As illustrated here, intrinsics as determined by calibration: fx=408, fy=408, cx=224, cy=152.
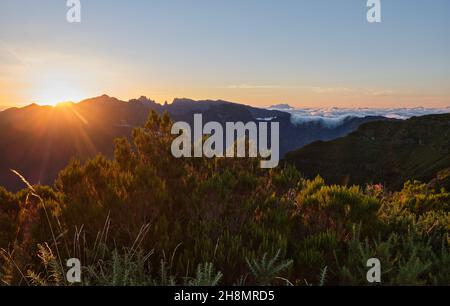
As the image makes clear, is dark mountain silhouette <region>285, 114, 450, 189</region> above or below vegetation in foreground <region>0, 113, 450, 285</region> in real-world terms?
below

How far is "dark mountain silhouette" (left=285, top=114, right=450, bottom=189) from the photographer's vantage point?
142750 millimetres

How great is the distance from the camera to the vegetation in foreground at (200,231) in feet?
15.8

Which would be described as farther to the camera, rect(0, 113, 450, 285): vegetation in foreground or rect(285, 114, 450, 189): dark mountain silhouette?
rect(285, 114, 450, 189): dark mountain silhouette

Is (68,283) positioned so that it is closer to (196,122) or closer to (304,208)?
(304,208)

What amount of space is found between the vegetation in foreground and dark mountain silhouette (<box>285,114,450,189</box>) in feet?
425

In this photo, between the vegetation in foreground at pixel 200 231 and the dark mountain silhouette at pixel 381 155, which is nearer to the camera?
the vegetation in foreground at pixel 200 231

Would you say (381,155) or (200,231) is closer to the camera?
(200,231)

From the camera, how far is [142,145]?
898 centimetres

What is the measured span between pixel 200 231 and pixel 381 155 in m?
180

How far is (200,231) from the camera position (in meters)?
5.74

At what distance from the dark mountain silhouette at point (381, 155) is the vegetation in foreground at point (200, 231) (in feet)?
425

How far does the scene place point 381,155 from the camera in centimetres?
17325

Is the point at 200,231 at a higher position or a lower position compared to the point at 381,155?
higher

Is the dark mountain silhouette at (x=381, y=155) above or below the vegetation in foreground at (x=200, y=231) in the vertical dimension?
below
